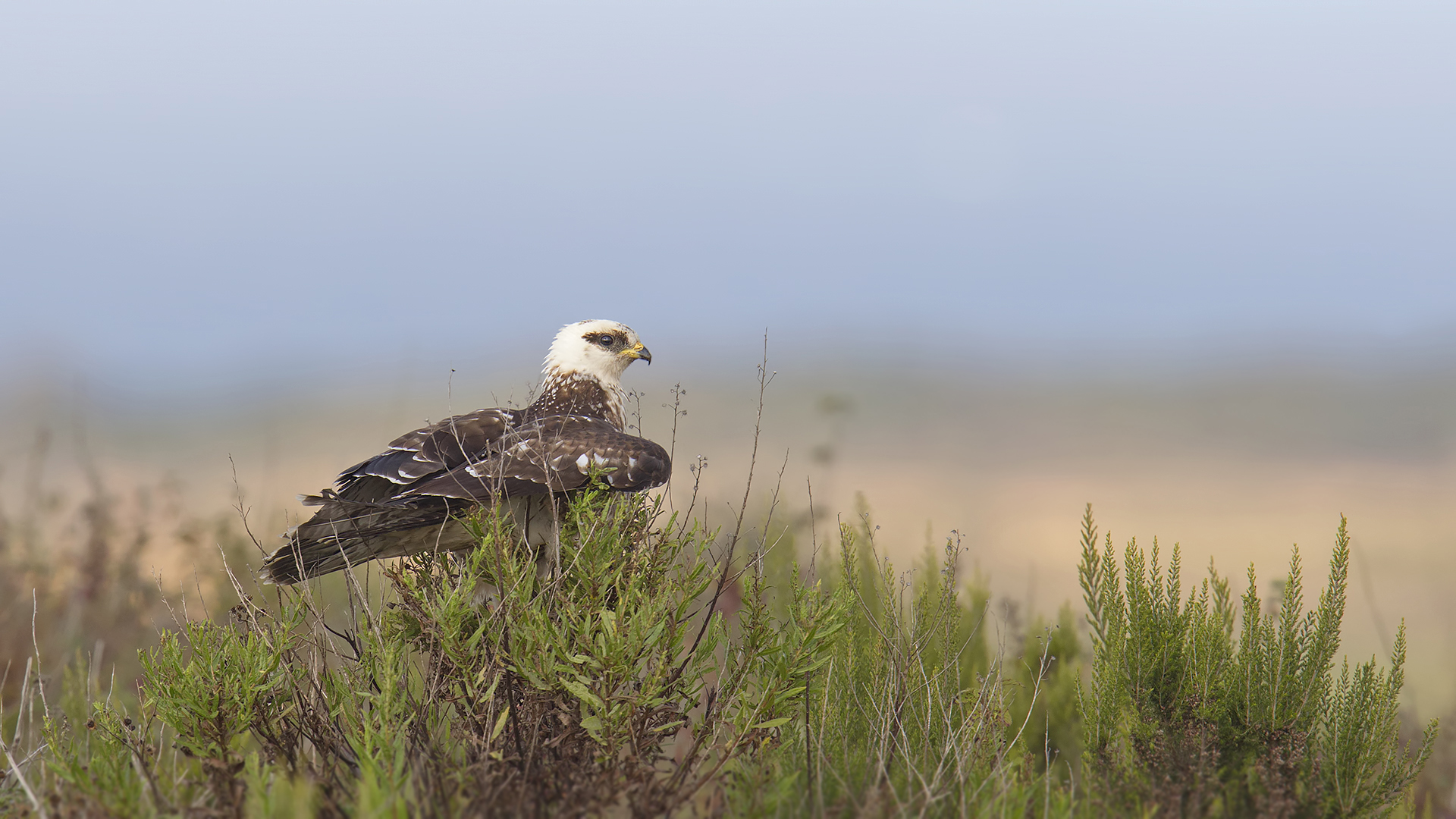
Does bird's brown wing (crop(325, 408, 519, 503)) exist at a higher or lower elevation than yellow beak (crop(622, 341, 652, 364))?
lower

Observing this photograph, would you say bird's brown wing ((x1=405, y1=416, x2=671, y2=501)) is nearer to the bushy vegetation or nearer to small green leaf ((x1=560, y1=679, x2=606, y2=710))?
the bushy vegetation

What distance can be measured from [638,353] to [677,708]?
243 cm

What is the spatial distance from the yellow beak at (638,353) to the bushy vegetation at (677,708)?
1520mm

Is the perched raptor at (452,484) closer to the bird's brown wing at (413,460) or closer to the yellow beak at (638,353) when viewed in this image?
the bird's brown wing at (413,460)

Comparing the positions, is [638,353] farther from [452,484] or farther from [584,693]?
[584,693]

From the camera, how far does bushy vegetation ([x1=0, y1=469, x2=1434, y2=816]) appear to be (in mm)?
3424

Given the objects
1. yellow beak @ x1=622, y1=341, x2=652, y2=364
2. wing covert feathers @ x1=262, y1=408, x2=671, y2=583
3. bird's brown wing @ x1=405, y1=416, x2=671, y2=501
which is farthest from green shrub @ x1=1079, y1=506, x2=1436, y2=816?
yellow beak @ x1=622, y1=341, x2=652, y2=364

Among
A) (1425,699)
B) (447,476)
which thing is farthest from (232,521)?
(1425,699)

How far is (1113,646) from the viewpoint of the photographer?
4227 millimetres

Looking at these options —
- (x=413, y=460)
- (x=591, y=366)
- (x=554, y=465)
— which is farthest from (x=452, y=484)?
(x=591, y=366)

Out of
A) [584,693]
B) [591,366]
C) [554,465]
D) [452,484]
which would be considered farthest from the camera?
[591,366]

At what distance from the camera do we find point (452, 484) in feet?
14.0

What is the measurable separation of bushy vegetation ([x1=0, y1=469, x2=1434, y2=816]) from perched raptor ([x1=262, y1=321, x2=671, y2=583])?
0.53ft

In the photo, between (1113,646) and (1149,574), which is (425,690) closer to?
(1113,646)
